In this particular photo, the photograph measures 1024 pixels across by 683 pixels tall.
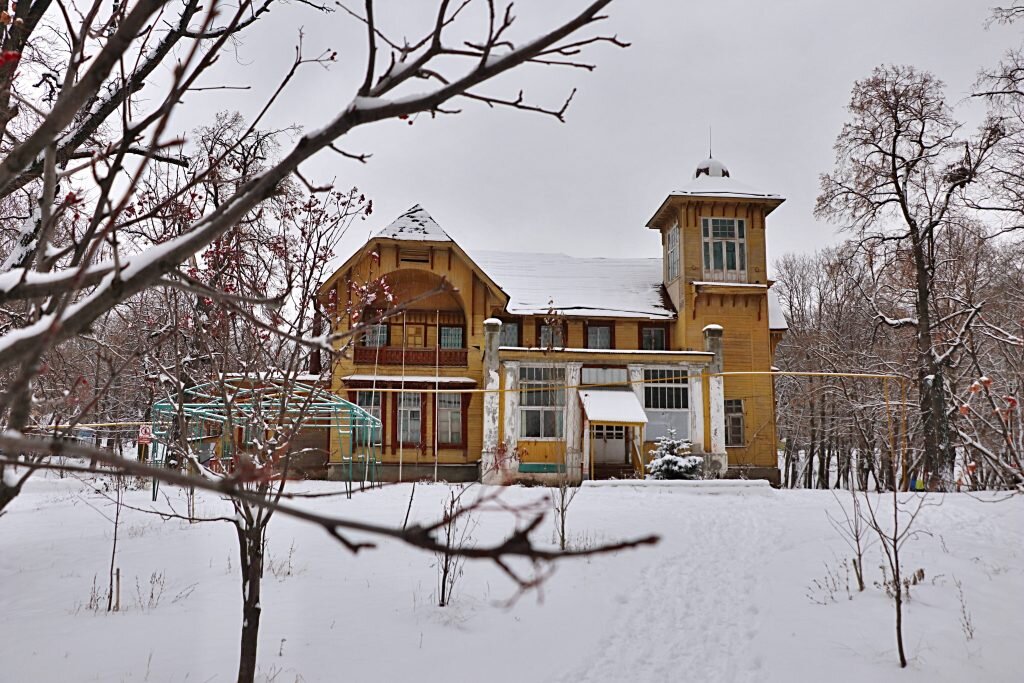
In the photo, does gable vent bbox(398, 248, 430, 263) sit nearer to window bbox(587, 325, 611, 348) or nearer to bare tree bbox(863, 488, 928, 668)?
window bbox(587, 325, 611, 348)

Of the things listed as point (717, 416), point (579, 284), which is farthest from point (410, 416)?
point (717, 416)

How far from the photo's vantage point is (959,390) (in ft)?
96.0

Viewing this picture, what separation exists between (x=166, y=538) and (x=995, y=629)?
10.9 m

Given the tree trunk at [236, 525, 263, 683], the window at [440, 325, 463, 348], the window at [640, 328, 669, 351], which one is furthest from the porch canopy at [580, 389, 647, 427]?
the tree trunk at [236, 525, 263, 683]

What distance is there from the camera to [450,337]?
84.1 ft

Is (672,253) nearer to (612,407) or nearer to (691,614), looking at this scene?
(612,407)

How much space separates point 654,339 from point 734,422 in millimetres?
3887

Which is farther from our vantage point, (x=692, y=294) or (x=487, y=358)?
(x=692, y=294)

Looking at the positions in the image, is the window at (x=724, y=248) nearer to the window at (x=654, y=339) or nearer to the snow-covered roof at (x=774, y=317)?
the snow-covered roof at (x=774, y=317)

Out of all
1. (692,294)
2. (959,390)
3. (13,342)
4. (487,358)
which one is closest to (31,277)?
(13,342)

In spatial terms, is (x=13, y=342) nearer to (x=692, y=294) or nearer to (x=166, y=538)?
(x=166, y=538)

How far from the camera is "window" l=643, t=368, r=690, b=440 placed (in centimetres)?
2323

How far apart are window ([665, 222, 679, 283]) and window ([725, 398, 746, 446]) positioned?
483 centimetres

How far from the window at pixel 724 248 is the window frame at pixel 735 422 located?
427 centimetres
